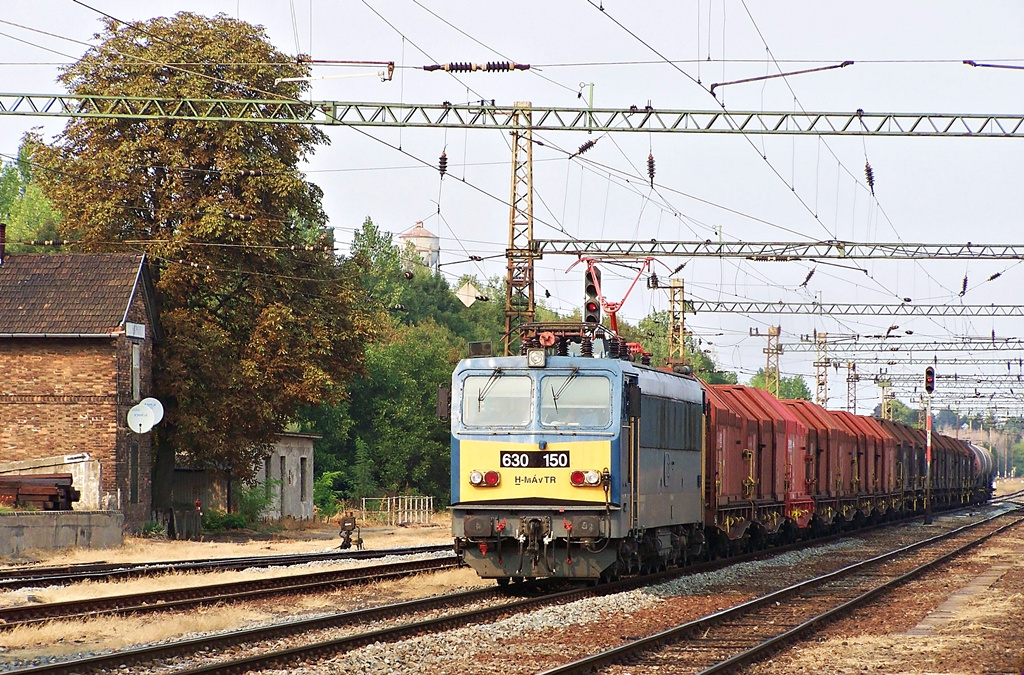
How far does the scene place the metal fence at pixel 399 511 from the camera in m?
52.4

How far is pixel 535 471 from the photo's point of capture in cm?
1906

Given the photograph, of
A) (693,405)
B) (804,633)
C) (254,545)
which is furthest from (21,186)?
(804,633)

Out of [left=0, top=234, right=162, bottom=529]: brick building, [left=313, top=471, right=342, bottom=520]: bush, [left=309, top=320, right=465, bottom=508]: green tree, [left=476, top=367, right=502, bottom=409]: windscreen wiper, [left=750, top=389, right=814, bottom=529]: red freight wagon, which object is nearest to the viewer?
[left=476, top=367, right=502, bottom=409]: windscreen wiper

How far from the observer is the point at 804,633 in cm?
1598

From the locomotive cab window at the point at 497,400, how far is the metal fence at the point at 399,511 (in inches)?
1277

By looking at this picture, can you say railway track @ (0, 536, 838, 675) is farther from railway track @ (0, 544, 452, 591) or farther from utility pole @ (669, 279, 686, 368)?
utility pole @ (669, 279, 686, 368)

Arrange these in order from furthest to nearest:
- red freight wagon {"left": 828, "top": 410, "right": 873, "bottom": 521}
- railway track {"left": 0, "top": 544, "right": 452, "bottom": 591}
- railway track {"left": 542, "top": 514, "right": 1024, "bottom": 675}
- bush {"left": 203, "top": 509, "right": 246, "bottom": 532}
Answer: bush {"left": 203, "top": 509, "right": 246, "bottom": 532}
red freight wagon {"left": 828, "top": 410, "right": 873, "bottom": 521}
railway track {"left": 0, "top": 544, "right": 452, "bottom": 591}
railway track {"left": 542, "top": 514, "right": 1024, "bottom": 675}

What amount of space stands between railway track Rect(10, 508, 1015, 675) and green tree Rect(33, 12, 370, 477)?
70.4 feet

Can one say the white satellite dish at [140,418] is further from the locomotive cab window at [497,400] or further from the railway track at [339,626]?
the locomotive cab window at [497,400]

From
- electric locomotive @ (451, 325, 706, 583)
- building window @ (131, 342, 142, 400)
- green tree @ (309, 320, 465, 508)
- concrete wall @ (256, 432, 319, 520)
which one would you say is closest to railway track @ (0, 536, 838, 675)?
electric locomotive @ (451, 325, 706, 583)

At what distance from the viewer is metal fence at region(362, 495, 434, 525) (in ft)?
172

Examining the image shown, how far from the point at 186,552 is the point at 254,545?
4689 mm

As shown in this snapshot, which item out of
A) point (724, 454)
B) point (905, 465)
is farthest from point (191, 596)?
point (905, 465)

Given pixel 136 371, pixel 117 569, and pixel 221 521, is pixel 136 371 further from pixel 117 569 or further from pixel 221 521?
pixel 117 569
